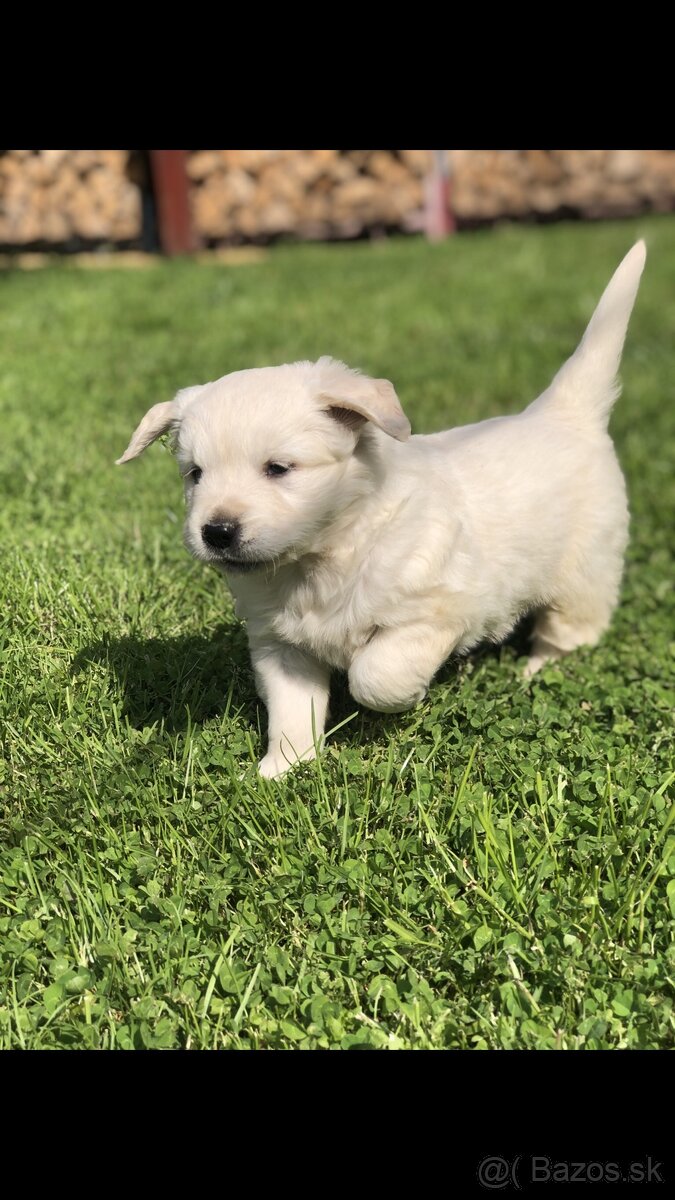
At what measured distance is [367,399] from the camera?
2395 mm

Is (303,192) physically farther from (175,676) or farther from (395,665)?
(395,665)

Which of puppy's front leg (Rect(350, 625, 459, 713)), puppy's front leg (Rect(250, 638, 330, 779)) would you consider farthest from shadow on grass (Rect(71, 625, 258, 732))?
puppy's front leg (Rect(350, 625, 459, 713))

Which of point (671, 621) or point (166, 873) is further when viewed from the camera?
point (671, 621)

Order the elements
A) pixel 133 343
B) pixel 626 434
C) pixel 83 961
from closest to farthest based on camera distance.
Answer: pixel 83 961, pixel 626 434, pixel 133 343

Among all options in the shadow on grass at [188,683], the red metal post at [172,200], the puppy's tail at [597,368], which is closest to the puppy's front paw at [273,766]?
the shadow on grass at [188,683]

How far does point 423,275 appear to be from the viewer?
9.09 metres

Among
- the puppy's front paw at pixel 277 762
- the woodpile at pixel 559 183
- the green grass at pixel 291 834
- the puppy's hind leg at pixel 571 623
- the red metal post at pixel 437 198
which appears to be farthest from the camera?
the woodpile at pixel 559 183

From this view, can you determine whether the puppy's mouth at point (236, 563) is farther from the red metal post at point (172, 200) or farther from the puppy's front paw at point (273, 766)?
the red metal post at point (172, 200)

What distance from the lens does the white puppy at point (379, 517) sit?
2.37 m

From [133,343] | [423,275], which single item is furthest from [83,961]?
[423,275]

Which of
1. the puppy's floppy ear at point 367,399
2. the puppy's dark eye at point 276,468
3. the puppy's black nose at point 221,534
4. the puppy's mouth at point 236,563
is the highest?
the puppy's floppy ear at point 367,399
